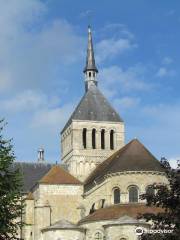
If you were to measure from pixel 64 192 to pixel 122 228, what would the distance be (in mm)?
10905

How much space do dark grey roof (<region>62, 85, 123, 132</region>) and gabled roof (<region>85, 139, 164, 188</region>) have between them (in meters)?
10.5

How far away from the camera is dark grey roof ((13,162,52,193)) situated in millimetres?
58844

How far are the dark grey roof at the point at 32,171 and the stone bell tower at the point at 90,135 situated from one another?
7.91 ft

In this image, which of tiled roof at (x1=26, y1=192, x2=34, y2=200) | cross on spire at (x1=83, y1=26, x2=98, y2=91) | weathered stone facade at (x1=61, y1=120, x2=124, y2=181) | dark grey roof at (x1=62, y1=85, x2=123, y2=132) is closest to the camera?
tiled roof at (x1=26, y1=192, x2=34, y2=200)

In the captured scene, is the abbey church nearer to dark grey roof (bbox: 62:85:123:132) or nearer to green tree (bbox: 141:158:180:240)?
dark grey roof (bbox: 62:85:123:132)

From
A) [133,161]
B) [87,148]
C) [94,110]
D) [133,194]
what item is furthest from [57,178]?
[94,110]

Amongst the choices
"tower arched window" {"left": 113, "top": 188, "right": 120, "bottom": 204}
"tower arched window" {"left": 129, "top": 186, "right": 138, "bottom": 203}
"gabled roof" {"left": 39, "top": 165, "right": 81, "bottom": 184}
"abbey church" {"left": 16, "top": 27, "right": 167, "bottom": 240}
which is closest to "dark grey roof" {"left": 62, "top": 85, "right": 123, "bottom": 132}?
"abbey church" {"left": 16, "top": 27, "right": 167, "bottom": 240}

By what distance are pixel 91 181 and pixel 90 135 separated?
949 cm

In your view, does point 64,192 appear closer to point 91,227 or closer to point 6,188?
point 91,227

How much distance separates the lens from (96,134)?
6116cm

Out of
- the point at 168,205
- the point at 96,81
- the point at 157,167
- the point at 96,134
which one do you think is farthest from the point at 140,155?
the point at 168,205

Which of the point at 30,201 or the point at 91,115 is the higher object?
the point at 91,115

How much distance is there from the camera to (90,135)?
201 ft

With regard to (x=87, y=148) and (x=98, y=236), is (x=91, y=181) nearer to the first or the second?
(x=87, y=148)
